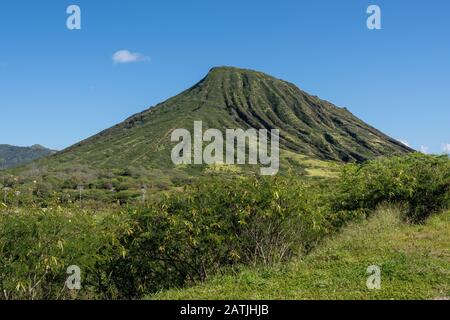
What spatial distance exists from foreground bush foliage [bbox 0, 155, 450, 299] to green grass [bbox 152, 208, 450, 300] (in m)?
2.74

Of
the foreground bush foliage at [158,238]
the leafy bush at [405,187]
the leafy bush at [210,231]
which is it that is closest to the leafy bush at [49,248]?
the foreground bush foliage at [158,238]

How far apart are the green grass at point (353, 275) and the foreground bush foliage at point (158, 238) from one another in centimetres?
274

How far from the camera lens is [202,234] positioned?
679 inches

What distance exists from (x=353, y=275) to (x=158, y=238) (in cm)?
750

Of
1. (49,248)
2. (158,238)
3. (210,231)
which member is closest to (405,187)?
(210,231)

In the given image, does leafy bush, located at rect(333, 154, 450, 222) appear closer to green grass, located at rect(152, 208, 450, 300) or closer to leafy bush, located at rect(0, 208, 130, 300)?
green grass, located at rect(152, 208, 450, 300)

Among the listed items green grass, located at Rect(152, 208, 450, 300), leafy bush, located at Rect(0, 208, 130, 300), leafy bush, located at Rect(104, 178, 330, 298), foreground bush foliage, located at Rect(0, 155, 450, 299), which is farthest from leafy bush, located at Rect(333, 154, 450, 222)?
leafy bush, located at Rect(0, 208, 130, 300)

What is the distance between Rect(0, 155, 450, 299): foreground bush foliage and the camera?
49.3ft

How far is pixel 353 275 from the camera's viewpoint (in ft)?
42.0

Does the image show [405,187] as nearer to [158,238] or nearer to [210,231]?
[210,231]

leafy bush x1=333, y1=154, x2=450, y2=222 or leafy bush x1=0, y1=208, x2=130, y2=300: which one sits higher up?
leafy bush x1=333, y1=154, x2=450, y2=222

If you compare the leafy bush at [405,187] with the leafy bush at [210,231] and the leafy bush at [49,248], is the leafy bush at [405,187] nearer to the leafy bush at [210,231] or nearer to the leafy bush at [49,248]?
the leafy bush at [210,231]

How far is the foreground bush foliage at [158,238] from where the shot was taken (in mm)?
15031
